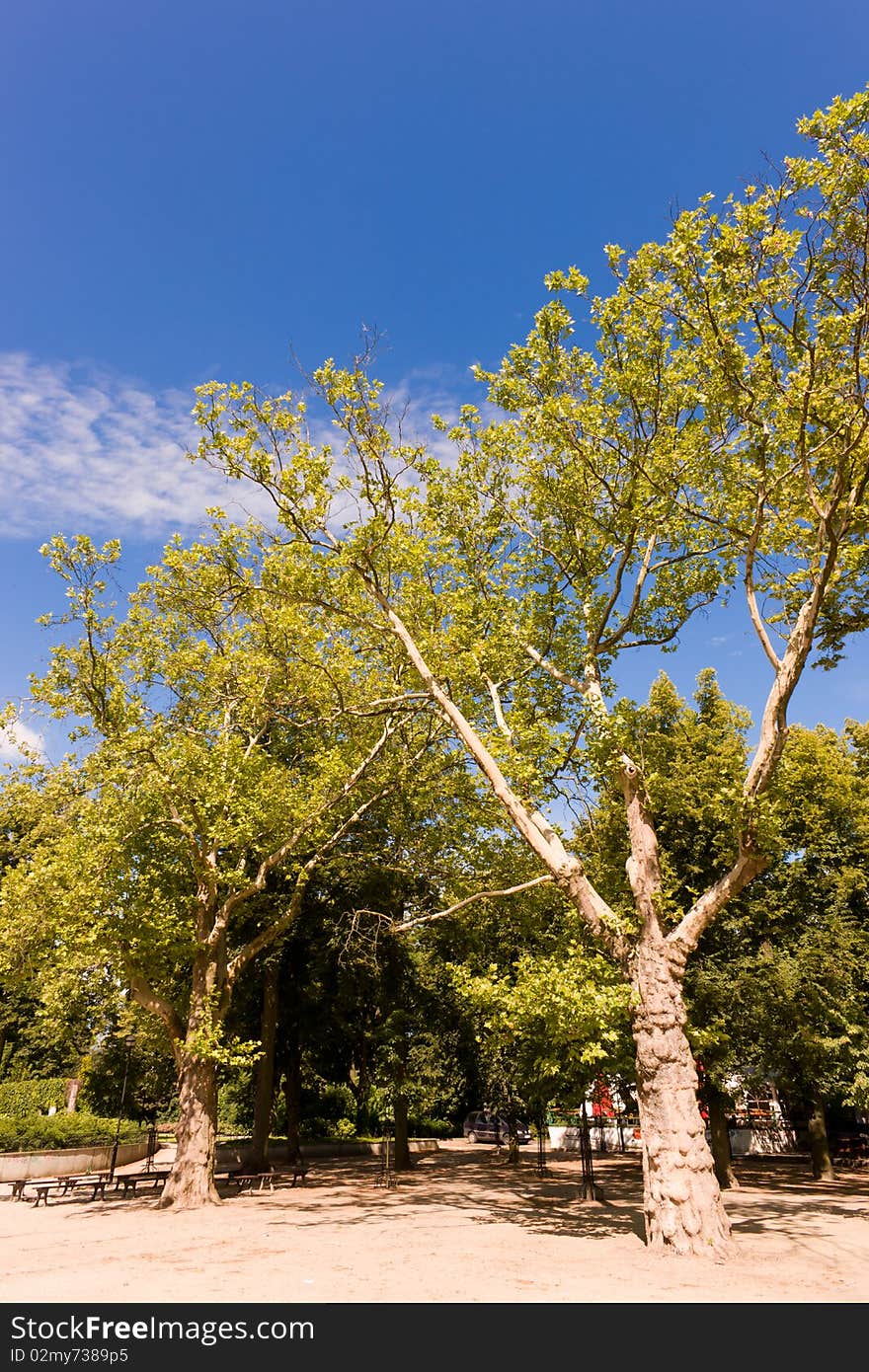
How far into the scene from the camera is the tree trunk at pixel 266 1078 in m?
21.5

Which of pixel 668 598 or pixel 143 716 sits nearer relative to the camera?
pixel 668 598

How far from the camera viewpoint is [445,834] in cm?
1981

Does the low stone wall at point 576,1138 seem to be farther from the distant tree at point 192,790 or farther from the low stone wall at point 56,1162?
the distant tree at point 192,790

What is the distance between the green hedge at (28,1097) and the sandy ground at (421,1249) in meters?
8.89

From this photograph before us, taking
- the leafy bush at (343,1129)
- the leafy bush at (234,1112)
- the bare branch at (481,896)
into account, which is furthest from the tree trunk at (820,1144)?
the leafy bush at (234,1112)

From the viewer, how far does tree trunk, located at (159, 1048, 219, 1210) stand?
1510cm

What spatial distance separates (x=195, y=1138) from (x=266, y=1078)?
21.9ft

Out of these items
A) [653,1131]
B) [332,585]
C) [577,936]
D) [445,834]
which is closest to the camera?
[653,1131]

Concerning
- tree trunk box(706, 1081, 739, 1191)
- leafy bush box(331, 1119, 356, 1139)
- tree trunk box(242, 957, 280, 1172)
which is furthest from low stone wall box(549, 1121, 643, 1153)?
tree trunk box(242, 957, 280, 1172)

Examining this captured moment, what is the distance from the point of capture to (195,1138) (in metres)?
15.7

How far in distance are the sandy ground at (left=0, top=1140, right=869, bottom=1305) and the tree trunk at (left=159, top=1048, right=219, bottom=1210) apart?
1.56 feet
